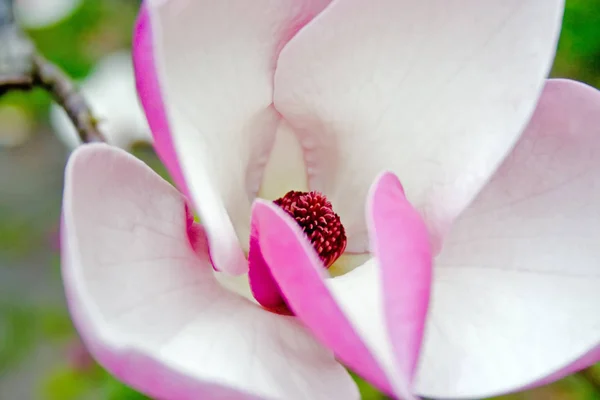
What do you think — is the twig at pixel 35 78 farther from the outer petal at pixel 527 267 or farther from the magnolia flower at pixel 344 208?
the outer petal at pixel 527 267

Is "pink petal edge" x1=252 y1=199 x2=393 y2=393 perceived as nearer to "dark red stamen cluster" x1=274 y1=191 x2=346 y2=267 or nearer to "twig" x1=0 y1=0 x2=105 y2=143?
"dark red stamen cluster" x1=274 y1=191 x2=346 y2=267

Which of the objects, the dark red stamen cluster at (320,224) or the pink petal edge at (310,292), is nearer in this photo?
the pink petal edge at (310,292)

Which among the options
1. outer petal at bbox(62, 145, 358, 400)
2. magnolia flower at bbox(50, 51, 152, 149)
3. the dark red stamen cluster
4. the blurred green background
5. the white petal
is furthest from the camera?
the white petal

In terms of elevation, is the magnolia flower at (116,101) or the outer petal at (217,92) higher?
the outer petal at (217,92)

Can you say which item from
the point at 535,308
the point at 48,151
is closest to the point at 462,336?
the point at 535,308

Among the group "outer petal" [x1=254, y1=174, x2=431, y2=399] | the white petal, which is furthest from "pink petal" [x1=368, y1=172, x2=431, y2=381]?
the white petal

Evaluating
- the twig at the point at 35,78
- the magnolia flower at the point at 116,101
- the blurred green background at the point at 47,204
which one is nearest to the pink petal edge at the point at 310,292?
the twig at the point at 35,78
